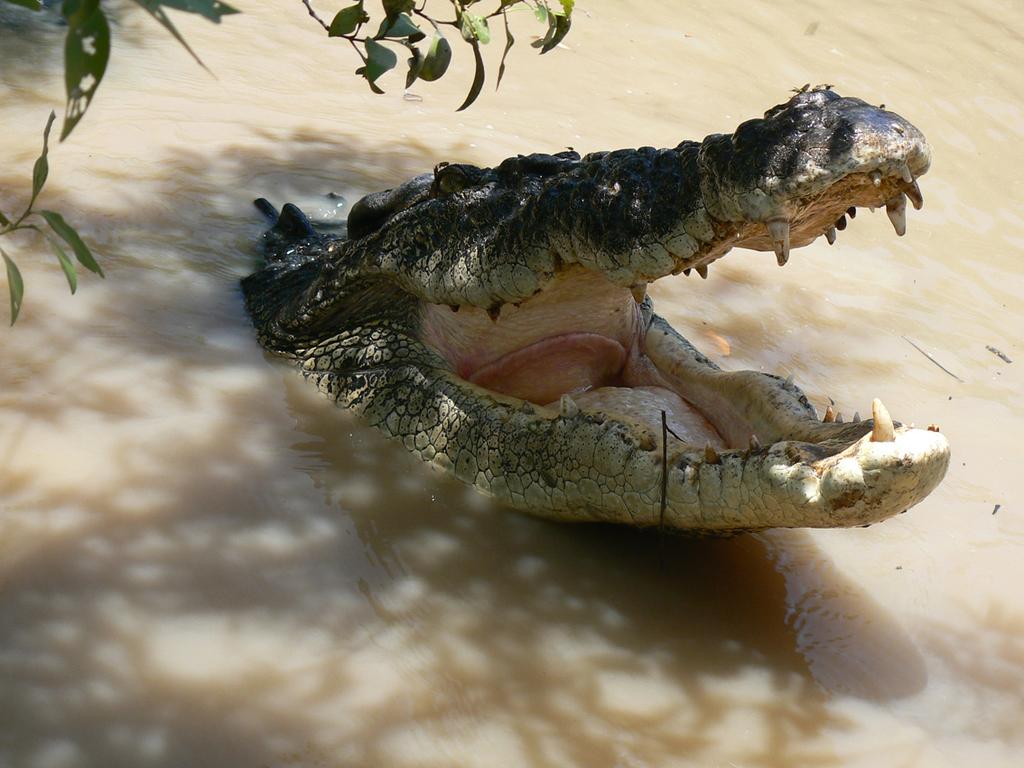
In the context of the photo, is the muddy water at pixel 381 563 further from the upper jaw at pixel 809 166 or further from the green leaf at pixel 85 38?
the green leaf at pixel 85 38

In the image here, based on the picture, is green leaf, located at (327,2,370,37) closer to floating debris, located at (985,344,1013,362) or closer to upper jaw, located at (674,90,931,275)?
upper jaw, located at (674,90,931,275)

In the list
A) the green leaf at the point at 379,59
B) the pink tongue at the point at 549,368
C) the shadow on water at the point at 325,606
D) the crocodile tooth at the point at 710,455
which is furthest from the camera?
the pink tongue at the point at 549,368

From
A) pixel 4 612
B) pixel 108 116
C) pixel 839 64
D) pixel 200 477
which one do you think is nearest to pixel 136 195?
pixel 108 116

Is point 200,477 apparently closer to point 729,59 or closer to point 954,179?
point 954,179

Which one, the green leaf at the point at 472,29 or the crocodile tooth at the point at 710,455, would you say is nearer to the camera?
the green leaf at the point at 472,29

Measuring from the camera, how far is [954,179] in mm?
7055

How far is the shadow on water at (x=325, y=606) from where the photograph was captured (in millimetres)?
2471

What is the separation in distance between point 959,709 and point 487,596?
4.02ft

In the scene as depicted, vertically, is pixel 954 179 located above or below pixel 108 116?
above

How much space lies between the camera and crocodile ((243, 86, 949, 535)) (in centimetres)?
261

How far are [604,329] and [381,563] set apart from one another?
1.16m

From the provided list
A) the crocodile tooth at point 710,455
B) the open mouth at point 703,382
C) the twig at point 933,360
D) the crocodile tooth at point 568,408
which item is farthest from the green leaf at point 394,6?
the twig at point 933,360

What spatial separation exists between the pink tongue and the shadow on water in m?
0.44

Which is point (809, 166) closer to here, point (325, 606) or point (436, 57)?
point (436, 57)
